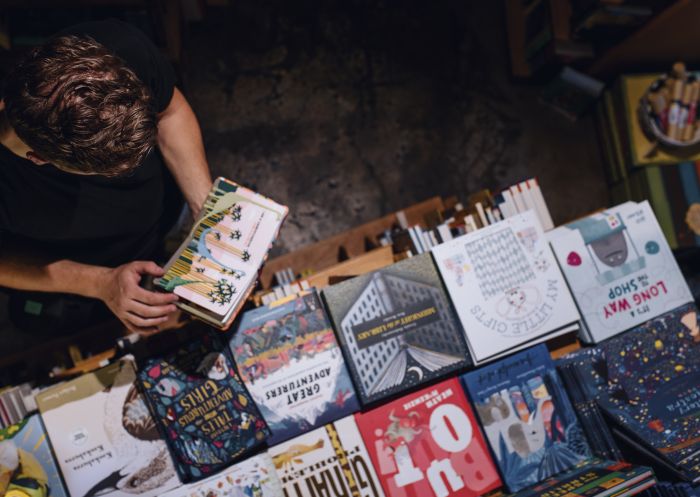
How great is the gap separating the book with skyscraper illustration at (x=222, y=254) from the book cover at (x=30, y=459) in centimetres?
70

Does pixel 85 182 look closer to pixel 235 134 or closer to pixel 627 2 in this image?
pixel 235 134

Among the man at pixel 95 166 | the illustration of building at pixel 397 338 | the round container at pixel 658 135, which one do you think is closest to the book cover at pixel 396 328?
the illustration of building at pixel 397 338

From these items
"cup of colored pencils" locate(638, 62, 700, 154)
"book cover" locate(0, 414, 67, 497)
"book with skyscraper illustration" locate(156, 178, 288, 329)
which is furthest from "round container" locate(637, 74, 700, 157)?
"book cover" locate(0, 414, 67, 497)

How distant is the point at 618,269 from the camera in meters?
2.00

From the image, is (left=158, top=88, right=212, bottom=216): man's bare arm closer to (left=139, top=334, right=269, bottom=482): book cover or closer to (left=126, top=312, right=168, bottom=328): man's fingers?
(left=126, top=312, right=168, bottom=328): man's fingers

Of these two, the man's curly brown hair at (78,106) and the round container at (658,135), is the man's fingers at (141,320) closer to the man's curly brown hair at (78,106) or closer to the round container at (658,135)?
the man's curly brown hair at (78,106)

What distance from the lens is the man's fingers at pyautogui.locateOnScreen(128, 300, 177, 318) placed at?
1513 millimetres

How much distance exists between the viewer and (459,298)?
6.19ft

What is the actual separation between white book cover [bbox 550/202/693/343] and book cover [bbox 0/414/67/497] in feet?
6.05

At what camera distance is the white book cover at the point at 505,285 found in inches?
74.3

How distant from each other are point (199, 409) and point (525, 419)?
1098mm

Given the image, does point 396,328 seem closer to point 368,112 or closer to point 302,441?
point 302,441

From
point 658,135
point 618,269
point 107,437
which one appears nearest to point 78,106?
point 107,437

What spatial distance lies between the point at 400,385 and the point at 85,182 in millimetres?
1153
